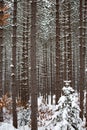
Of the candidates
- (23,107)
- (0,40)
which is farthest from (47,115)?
(0,40)

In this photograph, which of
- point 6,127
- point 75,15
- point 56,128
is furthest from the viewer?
point 75,15

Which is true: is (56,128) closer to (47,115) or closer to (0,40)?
(0,40)

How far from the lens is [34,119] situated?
10.4 metres

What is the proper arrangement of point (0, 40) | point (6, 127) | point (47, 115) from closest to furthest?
point (6, 127) → point (0, 40) → point (47, 115)

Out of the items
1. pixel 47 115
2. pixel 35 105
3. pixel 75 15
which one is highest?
pixel 75 15

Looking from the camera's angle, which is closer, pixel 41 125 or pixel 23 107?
pixel 41 125

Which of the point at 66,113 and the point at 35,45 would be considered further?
the point at 35,45

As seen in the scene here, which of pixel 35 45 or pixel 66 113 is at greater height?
pixel 35 45

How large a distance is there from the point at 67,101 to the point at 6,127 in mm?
3738

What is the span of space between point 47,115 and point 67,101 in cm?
631

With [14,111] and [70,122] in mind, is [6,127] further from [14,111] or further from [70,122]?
[70,122]

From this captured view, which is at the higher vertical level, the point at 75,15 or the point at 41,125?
the point at 75,15

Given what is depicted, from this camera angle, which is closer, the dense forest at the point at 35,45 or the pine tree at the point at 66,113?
the pine tree at the point at 66,113

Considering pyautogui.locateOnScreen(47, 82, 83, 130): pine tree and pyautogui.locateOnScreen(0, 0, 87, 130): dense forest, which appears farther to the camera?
pyautogui.locateOnScreen(0, 0, 87, 130): dense forest
